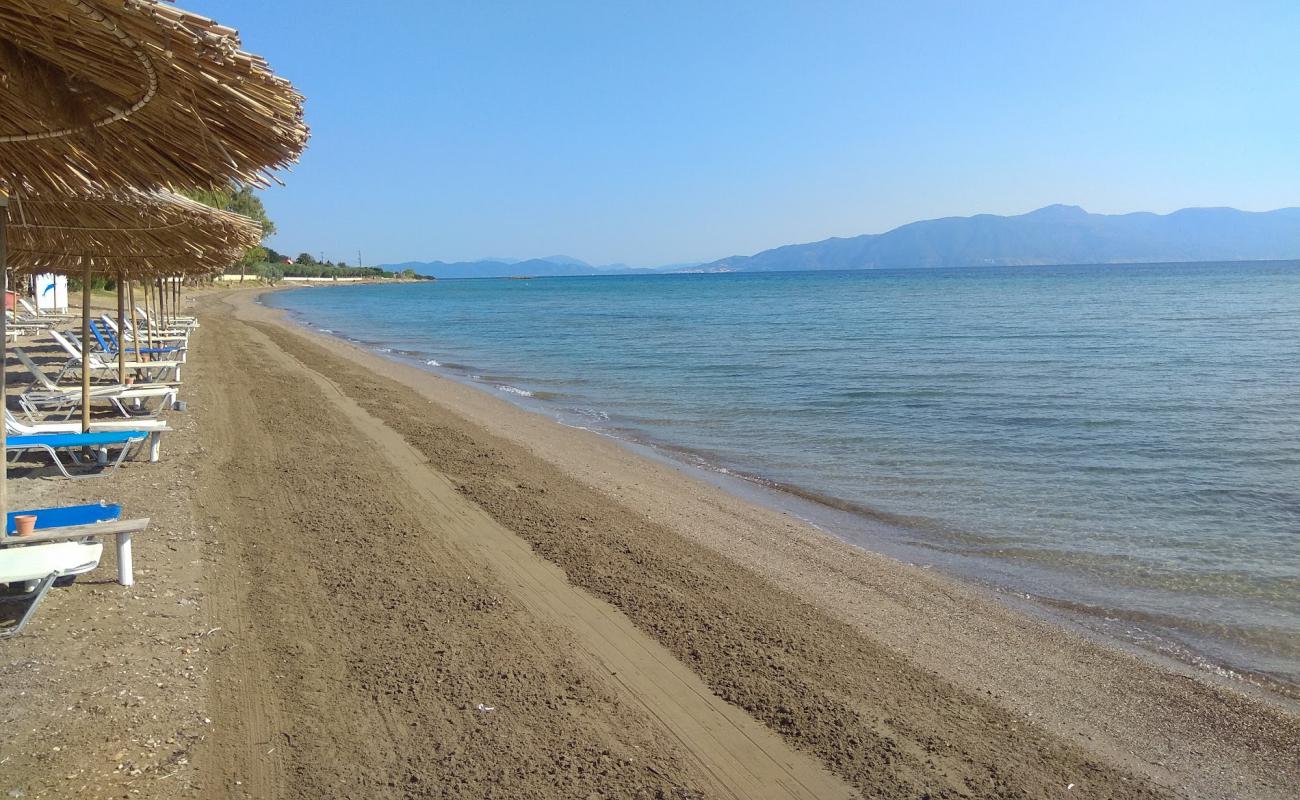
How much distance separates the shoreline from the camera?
13.6 ft

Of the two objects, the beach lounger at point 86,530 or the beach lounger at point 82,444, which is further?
the beach lounger at point 82,444

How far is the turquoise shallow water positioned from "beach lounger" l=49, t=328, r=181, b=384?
239 inches

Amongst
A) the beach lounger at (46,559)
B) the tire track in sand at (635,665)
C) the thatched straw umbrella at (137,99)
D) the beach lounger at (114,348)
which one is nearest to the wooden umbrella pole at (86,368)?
the tire track in sand at (635,665)

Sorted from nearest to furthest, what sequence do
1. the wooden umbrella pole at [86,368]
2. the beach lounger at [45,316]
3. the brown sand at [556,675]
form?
the brown sand at [556,675]
the wooden umbrella pole at [86,368]
the beach lounger at [45,316]

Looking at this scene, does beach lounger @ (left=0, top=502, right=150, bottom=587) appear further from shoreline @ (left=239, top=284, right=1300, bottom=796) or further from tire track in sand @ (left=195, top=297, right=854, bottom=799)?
shoreline @ (left=239, top=284, right=1300, bottom=796)

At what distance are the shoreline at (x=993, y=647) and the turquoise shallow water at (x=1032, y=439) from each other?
1.87 ft

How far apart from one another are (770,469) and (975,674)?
583 cm

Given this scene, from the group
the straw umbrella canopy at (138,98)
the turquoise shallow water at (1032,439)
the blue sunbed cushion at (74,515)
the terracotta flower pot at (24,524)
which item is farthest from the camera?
the turquoise shallow water at (1032,439)

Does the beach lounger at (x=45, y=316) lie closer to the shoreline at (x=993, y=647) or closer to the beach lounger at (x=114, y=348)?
the beach lounger at (x=114, y=348)

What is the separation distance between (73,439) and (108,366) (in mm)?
6405

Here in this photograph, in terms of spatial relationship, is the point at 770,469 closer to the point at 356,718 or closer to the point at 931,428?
the point at 931,428

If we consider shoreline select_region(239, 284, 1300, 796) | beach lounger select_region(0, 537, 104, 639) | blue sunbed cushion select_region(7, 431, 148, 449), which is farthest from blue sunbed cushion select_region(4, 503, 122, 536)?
shoreline select_region(239, 284, 1300, 796)

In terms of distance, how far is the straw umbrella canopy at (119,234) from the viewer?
20.6 ft

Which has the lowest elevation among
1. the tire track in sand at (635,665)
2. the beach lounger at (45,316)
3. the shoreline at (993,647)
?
the shoreline at (993,647)
